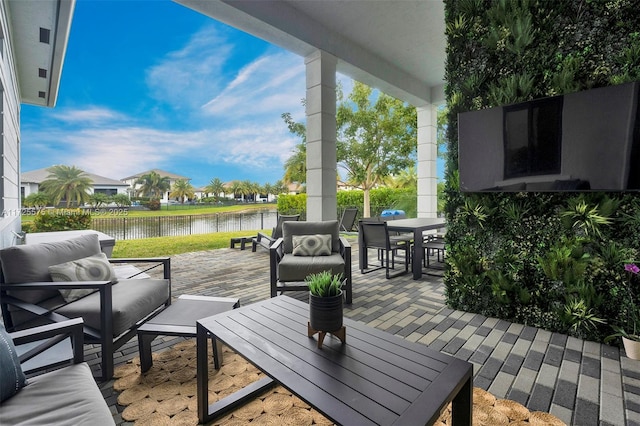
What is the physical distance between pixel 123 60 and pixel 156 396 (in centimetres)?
3175

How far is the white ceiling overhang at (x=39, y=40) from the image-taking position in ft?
11.2

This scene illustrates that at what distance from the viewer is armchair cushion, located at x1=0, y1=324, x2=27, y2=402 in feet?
3.76

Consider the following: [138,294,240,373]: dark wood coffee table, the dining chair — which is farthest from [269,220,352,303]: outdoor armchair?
[138,294,240,373]: dark wood coffee table

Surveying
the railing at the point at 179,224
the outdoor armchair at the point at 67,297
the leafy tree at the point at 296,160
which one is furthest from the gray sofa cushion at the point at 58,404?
the leafy tree at the point at 296,160

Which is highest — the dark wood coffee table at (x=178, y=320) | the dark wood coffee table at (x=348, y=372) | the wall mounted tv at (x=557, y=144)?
the wall mounted tv at (x=557, y=144)

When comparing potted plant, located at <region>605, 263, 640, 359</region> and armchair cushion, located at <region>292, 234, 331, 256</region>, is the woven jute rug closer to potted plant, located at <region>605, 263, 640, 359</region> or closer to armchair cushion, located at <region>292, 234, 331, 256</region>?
potted plant, located at <region>605, 263, 640, 359</region>

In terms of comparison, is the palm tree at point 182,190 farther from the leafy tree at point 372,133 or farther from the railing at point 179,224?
the leafy tree at point 372,133

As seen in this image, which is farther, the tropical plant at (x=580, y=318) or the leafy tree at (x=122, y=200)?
the leafy tree at (x=122, y=200)

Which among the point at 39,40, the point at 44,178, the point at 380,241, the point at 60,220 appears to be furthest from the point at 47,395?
the point at 44,178

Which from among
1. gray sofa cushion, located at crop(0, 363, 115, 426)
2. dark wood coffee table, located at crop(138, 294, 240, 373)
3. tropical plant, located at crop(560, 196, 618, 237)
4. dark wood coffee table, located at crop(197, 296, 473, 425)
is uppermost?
tropical plant, located at crop(560, 196, 618, 237)

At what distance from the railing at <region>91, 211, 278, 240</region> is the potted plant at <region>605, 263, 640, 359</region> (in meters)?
8.63

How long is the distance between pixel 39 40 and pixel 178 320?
4929mm

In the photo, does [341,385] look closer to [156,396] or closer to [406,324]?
[156,396]

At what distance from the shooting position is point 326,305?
1.43 metres
